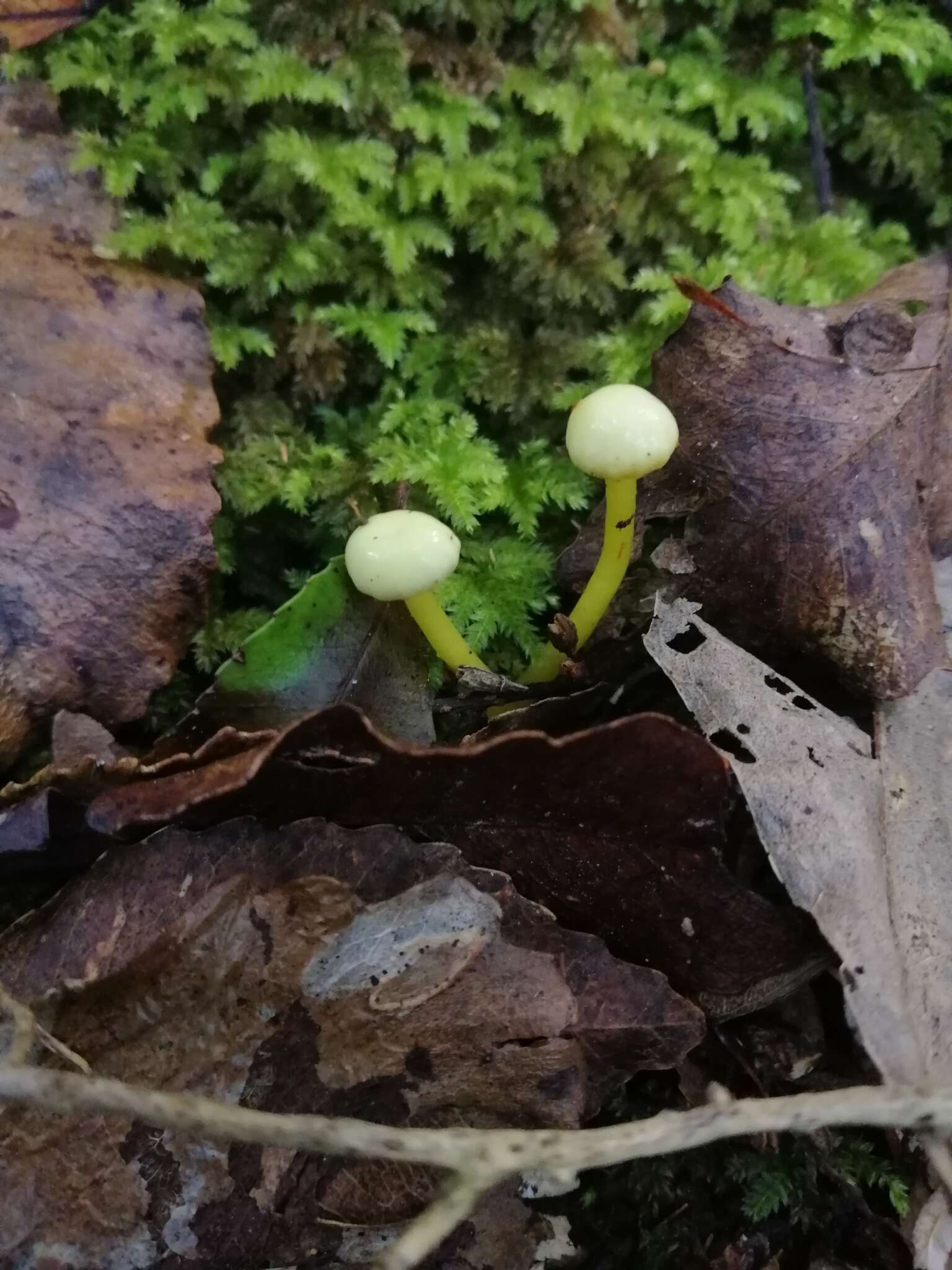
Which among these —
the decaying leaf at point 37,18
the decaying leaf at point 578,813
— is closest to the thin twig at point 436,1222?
the decaying leaf at point 578,813

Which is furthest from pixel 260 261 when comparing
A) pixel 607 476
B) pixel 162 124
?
pixel 607 476

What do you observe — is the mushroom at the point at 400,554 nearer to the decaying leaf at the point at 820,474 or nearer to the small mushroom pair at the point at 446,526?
the small mushroom pair at the point at 446,526

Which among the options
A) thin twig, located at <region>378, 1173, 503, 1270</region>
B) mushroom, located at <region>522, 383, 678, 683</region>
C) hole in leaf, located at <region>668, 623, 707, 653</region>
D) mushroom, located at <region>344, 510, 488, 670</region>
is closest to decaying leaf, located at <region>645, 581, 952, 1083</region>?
hole in leaf, located at <region>668, 623, 707, 653</region>

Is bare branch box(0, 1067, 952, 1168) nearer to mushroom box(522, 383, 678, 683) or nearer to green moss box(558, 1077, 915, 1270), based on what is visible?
green moss box(558, 1077, 915, 1270)

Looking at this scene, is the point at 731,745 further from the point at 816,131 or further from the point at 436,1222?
the point at 816,131

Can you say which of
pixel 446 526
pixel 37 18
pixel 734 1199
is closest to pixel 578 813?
pixel 446 526

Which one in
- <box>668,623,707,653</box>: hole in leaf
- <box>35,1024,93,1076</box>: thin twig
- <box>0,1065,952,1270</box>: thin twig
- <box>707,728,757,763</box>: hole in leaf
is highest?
<box>668,623,707,653</box>: hole in leaf
